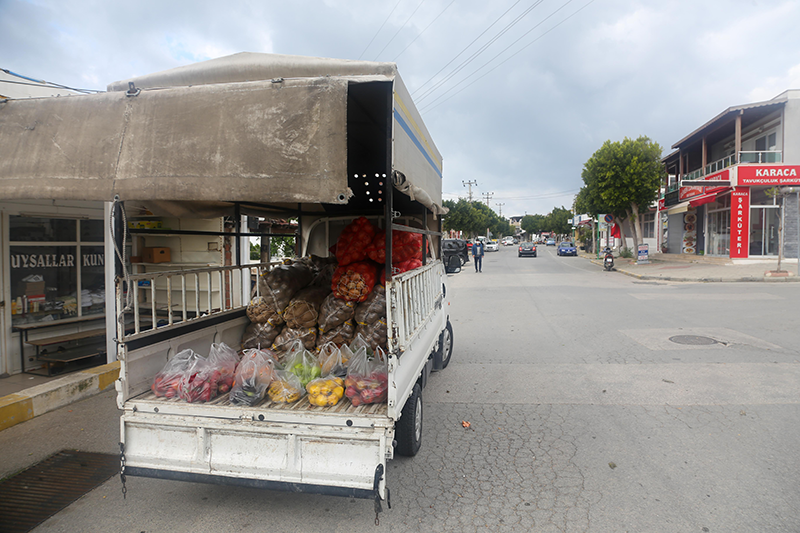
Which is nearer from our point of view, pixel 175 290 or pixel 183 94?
pixel 183 94

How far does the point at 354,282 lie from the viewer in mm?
4320

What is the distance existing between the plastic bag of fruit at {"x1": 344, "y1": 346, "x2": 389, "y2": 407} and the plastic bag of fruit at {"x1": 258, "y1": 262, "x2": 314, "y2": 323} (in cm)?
139

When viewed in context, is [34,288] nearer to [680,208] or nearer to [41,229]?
[41,229]

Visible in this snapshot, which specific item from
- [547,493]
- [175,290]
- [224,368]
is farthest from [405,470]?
[175,290]

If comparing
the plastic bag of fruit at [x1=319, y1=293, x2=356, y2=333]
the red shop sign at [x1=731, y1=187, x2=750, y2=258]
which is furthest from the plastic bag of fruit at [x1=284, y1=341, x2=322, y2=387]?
the red shop sign at [x1=731, y1=187, x2=750, y2=258]

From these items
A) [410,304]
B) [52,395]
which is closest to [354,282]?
[410,304]

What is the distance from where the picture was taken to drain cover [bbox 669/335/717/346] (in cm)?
748

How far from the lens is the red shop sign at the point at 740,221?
2173 centimetres

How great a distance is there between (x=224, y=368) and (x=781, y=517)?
3970mm

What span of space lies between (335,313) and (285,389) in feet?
4.00

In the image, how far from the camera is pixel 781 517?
294 cm

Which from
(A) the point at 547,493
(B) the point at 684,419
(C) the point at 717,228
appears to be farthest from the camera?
(C) the point at 717,228

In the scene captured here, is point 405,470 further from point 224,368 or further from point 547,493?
point 224,368

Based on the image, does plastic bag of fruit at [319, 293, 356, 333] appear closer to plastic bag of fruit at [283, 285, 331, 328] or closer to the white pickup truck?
plastic bag of fruit at [283, 285, 331, 328]
